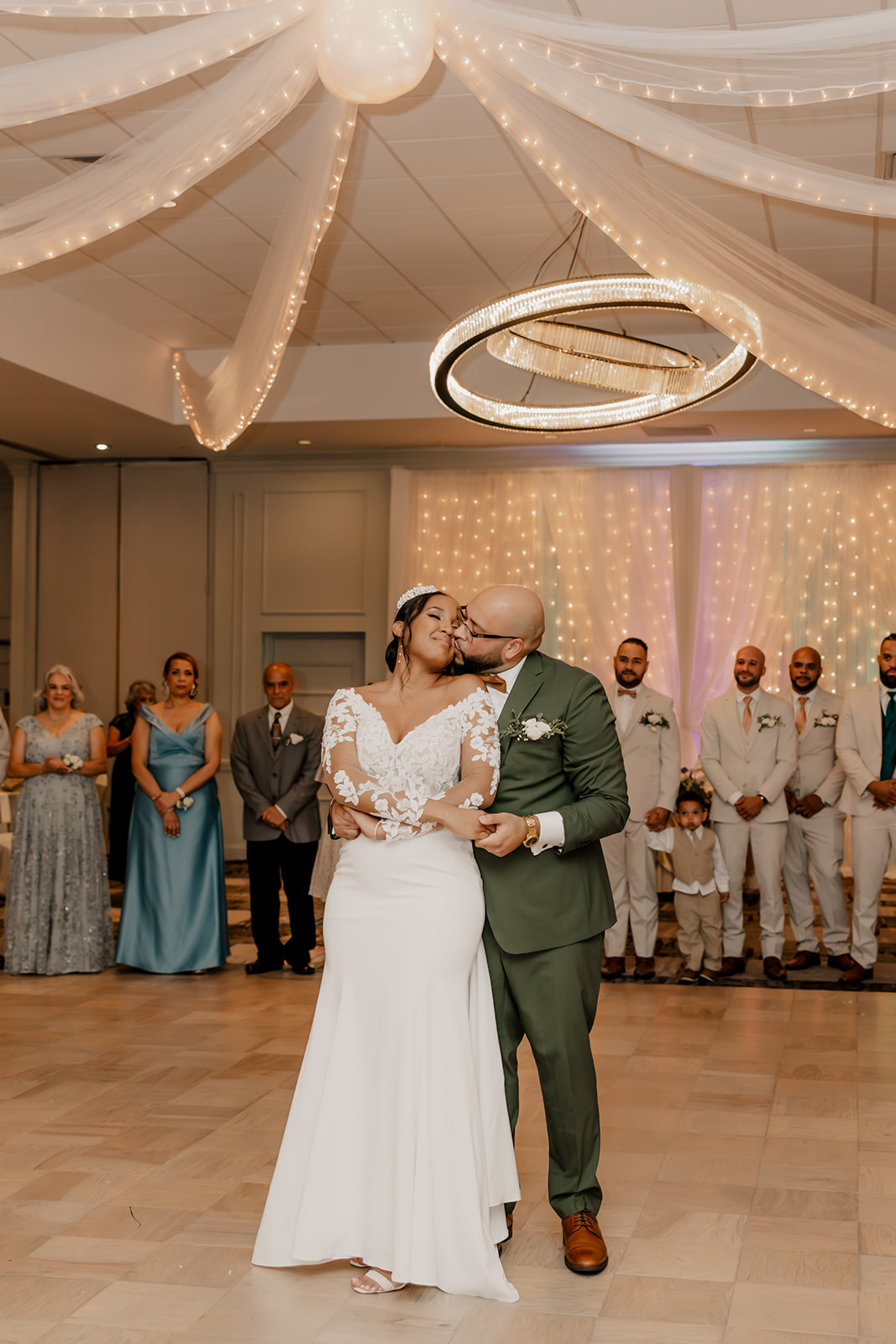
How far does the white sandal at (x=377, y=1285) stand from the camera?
306cm

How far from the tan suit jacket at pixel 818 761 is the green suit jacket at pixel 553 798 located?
4193 millimetres

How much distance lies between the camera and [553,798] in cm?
330

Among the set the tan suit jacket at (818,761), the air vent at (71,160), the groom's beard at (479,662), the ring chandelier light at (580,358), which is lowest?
the tan suit jacket at (818,761)

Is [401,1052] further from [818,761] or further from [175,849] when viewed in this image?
[818,761]

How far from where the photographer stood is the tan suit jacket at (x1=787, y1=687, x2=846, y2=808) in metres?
7.17

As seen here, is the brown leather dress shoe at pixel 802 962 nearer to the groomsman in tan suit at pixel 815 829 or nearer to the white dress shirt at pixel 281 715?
the groomsman in tan suit at pixel 815 829

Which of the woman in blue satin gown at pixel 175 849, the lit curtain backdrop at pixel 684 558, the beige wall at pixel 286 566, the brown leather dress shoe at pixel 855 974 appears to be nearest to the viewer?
the brown leather dress shoe at pixel 855 974

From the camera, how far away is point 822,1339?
2.85m

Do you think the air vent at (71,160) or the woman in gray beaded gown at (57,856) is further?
the woman in gray beaded gown at (57,856)

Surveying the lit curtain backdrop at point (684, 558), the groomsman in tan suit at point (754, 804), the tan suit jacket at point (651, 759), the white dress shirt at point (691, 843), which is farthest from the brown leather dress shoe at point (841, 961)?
the lit curtain backdrop at point (684, 558)

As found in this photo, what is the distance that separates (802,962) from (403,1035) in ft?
14.9

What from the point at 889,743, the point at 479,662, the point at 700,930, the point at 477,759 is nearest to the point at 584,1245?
the point at 477,759

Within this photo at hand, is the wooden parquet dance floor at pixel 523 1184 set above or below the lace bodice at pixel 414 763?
below

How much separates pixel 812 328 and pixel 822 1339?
2581 mm
